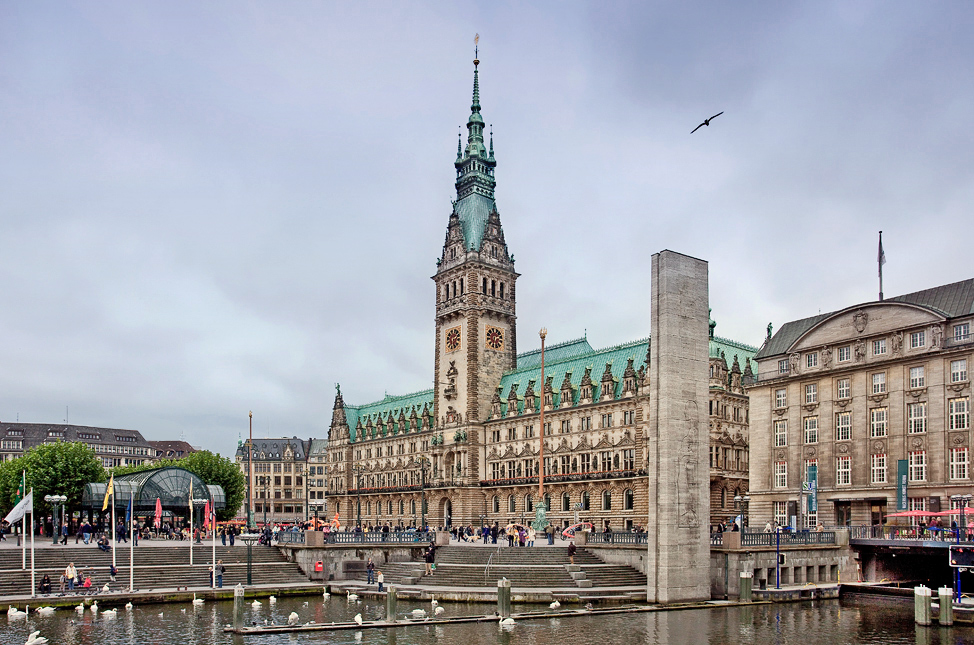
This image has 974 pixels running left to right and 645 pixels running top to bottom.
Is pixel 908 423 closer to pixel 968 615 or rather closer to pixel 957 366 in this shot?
pixel 957 366

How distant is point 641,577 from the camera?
210 feet

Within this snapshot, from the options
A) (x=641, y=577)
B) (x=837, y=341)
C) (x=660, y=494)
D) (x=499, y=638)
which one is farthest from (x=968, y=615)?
(x=837, y=341)

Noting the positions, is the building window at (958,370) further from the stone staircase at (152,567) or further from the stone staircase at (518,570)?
the stone staircase at (152,567)

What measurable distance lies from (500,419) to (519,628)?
282 ft

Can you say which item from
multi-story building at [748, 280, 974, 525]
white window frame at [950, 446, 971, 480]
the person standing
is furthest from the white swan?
white window frame at [950, 446, 971, 480]

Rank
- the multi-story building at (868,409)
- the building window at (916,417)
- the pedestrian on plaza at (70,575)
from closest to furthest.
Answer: the pedestrian on plaza at (70,575) < the multi-story building at (868,409) < the building window at (916,417)

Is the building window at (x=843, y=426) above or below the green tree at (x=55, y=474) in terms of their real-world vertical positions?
above

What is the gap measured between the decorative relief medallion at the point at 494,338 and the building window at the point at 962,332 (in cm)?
7337

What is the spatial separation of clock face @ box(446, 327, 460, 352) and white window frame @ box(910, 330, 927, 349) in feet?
239

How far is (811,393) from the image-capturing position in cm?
8125

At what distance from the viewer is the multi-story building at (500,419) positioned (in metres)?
110

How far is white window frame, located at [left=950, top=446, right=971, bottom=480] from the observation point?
68812 mm

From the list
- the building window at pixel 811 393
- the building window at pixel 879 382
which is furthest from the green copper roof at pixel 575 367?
the building window at pixel 879 382

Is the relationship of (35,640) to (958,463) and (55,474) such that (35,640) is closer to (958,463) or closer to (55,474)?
(958,463)
